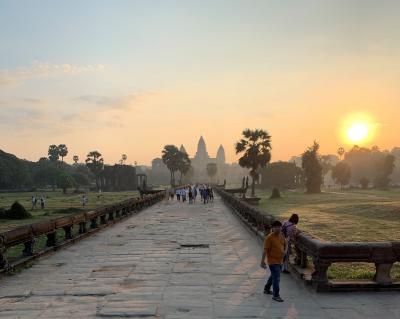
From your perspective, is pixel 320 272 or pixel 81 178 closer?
pixel 320 272

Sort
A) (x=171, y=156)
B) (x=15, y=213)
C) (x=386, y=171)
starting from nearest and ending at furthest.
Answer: (x=15, y=213) < (x=386, y=171) < (x=171, y=156)

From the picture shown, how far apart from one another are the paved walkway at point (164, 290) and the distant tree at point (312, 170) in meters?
74.9

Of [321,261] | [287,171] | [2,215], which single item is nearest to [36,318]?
[321,261]

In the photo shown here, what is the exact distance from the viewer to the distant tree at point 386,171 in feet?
367

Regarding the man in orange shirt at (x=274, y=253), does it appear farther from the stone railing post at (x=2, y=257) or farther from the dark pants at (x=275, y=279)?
the stone railing post at (x=2, y=257)

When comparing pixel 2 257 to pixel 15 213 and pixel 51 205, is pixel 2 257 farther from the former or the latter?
pixel 51 205

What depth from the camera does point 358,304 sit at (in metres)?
7.30

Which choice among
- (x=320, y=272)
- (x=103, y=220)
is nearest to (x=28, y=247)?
(x=320, y=272)

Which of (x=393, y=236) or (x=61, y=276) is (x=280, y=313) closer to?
(x=61, y=276)

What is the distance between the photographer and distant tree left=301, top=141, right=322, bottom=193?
85750 millimetres

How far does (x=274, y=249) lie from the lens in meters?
8.11

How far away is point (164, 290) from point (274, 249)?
2244mm

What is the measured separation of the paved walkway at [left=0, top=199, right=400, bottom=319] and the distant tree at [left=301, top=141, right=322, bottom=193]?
74942 millimetres

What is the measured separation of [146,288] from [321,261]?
3.40 m
